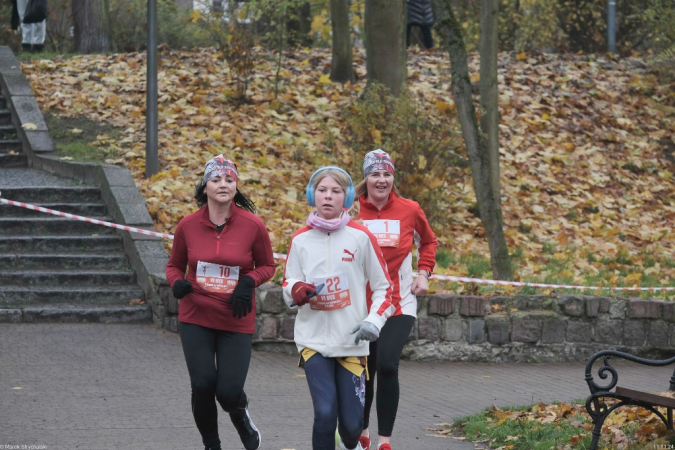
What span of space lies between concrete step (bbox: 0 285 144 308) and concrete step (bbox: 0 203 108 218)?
1.57m

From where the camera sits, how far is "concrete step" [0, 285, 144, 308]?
11328 millimetres

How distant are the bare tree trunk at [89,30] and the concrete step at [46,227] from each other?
9973 mm

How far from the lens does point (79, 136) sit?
1641 cm

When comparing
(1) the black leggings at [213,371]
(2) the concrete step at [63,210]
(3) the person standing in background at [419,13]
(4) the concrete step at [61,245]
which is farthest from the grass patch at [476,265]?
(3) the person standing in background at [419,13]

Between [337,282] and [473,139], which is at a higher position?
[473,139]

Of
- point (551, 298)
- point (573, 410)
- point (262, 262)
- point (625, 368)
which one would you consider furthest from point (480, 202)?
point (262, 262)

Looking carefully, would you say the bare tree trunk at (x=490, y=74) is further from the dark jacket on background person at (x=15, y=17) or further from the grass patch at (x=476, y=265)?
the dark jacket on background person at (x=15, y=17)

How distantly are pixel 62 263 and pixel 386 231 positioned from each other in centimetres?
643

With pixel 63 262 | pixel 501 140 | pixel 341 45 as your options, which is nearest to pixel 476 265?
pixel 63 262

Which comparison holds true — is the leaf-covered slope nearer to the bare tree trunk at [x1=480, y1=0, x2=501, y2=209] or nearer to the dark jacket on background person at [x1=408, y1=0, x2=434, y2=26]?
the bare tree trunk at [x1=480, y1=0, x2=501, y2=209]

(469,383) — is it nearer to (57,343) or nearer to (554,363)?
(554,363)

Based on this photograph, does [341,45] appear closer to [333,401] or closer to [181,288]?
[181,288]

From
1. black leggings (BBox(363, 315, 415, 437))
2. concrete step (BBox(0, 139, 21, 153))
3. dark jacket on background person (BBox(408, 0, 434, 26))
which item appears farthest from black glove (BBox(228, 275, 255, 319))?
dark jacket on background person (BBox(408, 0, 434, 26))

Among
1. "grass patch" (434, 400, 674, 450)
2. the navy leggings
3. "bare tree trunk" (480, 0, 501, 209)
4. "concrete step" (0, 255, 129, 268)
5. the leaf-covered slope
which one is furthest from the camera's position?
the leaf-covered slope
